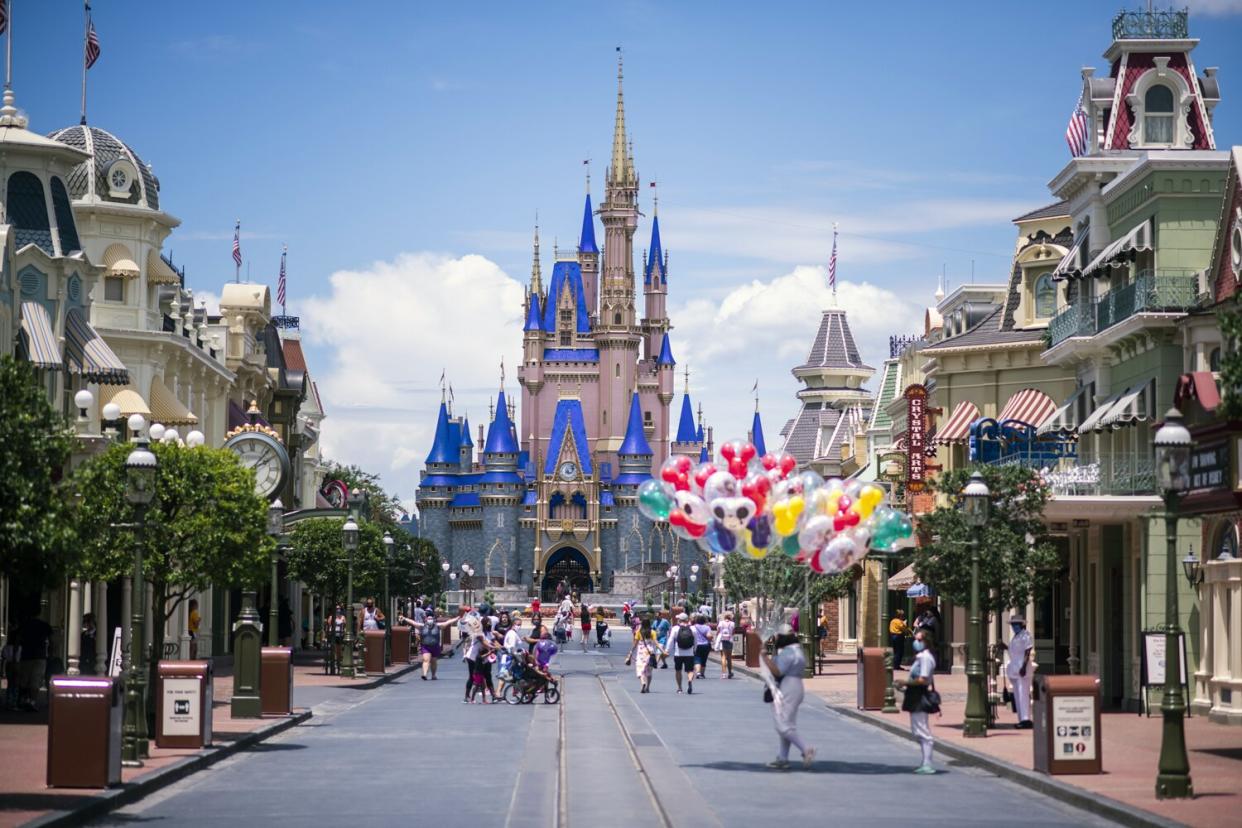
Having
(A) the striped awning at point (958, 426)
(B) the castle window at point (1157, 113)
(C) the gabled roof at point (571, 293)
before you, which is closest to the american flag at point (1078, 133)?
(B) the castle window at point (1157, 113)

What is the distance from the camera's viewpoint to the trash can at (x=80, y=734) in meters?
19.1

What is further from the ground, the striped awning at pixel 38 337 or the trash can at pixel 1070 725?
the striped awning at pixel 38 337

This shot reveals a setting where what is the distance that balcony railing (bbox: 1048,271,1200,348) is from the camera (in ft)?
110

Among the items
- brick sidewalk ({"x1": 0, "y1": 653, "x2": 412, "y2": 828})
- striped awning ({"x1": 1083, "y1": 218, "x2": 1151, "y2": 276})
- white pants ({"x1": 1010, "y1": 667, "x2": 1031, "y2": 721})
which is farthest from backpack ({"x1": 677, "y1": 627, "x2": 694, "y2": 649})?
white pants ({"x1": 1010, "y1": 667, "x2": 1031, "y2": 721})

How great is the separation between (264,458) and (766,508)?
87.3ft

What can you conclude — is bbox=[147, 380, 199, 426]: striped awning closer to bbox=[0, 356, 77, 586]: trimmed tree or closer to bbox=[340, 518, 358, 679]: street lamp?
bbox=[340, 518, 358, 679]: street lamp

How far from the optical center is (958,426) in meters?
50.6

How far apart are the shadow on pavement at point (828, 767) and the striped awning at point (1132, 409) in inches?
483

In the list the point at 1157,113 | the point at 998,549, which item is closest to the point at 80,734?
the point at 998,549

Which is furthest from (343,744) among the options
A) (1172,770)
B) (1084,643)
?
(1084,643)

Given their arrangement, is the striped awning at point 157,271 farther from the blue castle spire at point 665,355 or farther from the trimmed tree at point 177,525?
the blue castle spire at point 665,355

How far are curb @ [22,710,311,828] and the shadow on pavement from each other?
18.7ft

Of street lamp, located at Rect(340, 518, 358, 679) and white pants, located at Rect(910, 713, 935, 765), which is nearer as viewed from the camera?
white pants, located at Rect(910, 713, 935, 765)

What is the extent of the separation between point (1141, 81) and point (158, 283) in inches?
1055
